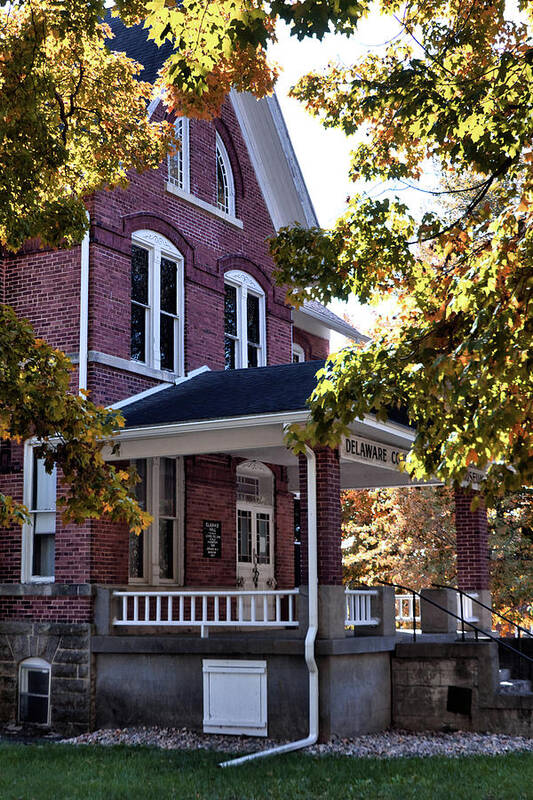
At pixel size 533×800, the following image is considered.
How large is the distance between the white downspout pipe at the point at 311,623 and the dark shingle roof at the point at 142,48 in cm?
843

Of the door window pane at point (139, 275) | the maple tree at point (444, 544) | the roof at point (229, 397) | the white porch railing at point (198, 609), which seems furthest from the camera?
the maple tree at point (444, 544)

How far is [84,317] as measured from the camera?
54.9 ft

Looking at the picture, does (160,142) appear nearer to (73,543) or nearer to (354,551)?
(73,543)

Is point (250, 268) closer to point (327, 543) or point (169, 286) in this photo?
point (169, 286)

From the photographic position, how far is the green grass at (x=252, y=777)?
1057 cm

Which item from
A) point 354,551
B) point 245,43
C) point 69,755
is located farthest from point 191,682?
point 354,551

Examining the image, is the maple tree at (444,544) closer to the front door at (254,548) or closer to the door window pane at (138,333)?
the front door at (254,548)

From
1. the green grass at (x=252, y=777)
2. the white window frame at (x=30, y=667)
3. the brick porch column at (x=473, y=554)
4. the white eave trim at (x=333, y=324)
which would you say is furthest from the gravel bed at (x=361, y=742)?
the white eave trim at (x=333, y=324)

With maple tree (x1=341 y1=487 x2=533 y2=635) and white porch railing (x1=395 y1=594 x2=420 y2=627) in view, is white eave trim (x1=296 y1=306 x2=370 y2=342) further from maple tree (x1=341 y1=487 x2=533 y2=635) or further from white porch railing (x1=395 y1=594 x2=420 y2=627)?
white porch railing (x1=395 y1=594 x2=420 y2=627)

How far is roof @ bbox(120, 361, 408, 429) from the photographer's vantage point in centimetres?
1488

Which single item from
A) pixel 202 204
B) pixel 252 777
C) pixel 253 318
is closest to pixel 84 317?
pixel 202 204

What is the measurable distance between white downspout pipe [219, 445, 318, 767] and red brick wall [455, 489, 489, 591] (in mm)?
5611

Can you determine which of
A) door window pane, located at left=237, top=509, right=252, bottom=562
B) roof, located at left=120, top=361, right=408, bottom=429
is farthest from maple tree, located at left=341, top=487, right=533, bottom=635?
roof, located at left=120, top=361, right=408, bottom=429

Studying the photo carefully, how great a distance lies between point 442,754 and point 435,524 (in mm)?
14737
